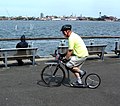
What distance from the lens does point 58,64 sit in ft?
29.0

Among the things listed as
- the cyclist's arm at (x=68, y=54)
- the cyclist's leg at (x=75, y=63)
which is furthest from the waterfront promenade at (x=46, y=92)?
the cyclist's arm at (x=68, y=54)

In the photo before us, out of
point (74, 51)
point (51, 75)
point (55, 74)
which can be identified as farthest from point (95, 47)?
point (74, 51)

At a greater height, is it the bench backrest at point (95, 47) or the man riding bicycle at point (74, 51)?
the man riding bicycle at point (74, 51)

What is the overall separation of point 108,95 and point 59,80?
1.82 meters

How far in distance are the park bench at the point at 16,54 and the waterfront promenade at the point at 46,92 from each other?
537 mm

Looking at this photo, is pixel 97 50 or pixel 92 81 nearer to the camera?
pixel 92 81

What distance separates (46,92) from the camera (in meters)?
8.21

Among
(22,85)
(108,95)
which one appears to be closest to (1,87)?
(22,85)

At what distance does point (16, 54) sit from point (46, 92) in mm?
4042

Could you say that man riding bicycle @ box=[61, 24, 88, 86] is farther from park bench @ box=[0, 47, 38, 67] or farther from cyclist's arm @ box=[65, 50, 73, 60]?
park bench @ box=[0, 47, 38, 67]

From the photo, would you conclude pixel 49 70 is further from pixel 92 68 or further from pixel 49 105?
pixel 92 68

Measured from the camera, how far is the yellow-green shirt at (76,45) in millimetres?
8422

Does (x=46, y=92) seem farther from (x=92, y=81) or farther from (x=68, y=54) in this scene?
(x=92, y=81)

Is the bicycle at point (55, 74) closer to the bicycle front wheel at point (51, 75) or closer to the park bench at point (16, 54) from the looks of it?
the bicycle front wheel at point (51, 75)
